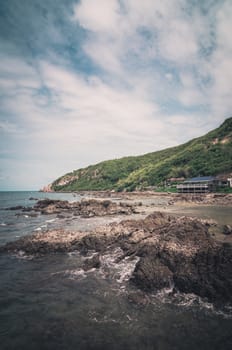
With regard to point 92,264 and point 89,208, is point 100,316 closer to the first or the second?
point 92,264

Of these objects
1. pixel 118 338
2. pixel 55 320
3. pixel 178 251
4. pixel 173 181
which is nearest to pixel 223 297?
pixel 178 251

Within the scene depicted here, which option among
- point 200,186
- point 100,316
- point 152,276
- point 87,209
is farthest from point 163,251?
point 200,186

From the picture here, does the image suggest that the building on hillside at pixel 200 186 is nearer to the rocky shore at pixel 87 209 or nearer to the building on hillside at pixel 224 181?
the building on hillside at pixel 224 181

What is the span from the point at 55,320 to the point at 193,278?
271 inches

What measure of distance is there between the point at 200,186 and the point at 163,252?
266ft

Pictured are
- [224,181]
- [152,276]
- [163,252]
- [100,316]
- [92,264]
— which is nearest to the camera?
[100,316]

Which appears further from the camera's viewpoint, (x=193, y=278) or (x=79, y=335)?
(x=193, y=278)

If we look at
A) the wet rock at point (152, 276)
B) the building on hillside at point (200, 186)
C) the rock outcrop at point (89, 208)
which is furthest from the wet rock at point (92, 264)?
the building on hillside at point (200, 186)

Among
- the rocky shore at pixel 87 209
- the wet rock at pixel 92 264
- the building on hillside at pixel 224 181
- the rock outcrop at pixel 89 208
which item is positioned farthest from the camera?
the building on hillside at pixel 224 181

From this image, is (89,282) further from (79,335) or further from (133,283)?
(79,335)

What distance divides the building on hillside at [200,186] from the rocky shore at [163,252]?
70925mm

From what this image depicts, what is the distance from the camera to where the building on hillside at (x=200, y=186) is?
83.8 metres

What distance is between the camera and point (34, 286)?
11055mm

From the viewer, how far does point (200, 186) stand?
85.4 metres
